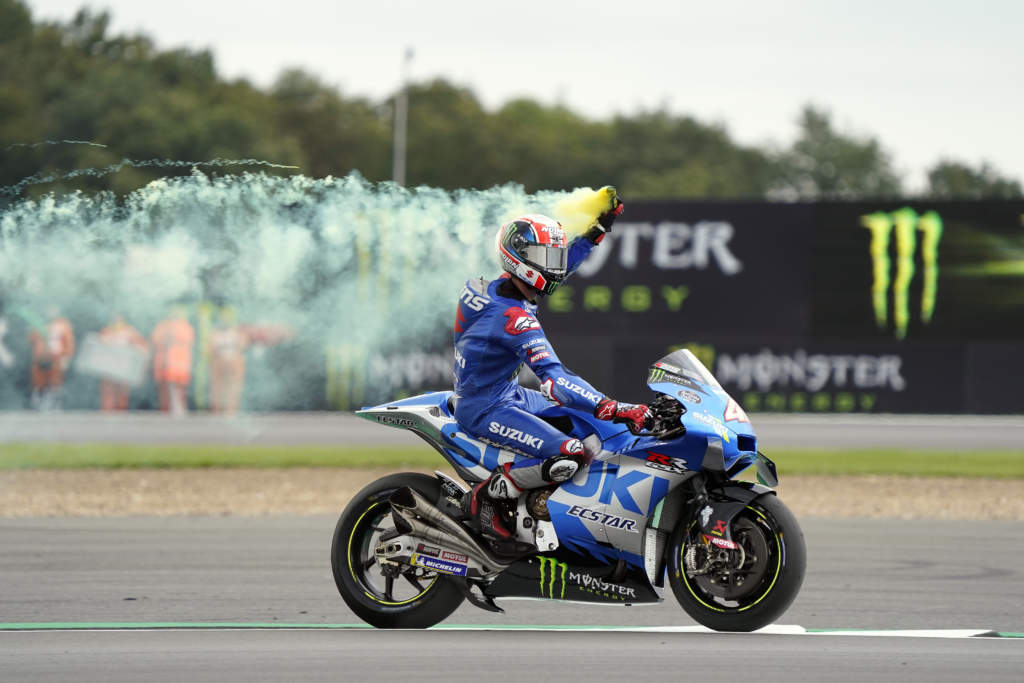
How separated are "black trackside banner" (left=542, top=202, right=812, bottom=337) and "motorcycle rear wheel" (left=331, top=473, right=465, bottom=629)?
15.1 metres

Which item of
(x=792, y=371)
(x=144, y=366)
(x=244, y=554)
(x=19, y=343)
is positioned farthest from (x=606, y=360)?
(x=244, y=554)

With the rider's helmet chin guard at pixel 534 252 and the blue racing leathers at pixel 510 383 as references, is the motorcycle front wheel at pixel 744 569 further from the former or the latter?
the rider's helmet chin guard at pixel 534 252

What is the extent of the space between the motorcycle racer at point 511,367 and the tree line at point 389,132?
9301mm

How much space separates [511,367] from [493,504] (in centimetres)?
63

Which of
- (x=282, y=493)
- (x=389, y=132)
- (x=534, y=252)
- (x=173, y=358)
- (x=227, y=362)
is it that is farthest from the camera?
(x=389, y=132)

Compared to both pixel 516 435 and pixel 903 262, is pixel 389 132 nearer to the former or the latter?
pixel 903 262

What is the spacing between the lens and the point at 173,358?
2150cm

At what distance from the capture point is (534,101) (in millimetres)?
109875

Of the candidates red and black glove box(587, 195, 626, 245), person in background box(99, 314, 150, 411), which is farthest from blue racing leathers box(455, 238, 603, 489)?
person in background box(99, 314, 150, 411)

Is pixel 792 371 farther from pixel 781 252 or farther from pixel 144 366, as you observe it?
pixel 144 366

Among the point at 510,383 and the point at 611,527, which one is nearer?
the point at 611,527

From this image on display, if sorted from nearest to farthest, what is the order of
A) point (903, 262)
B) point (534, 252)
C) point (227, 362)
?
point (534, 252) < point (227, 362) < point (903, 262)

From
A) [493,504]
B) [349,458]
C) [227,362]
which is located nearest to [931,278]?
[349,458]

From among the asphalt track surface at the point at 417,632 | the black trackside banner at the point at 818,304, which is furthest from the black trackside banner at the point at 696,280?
the asphalt track surface at the point at 417,632
